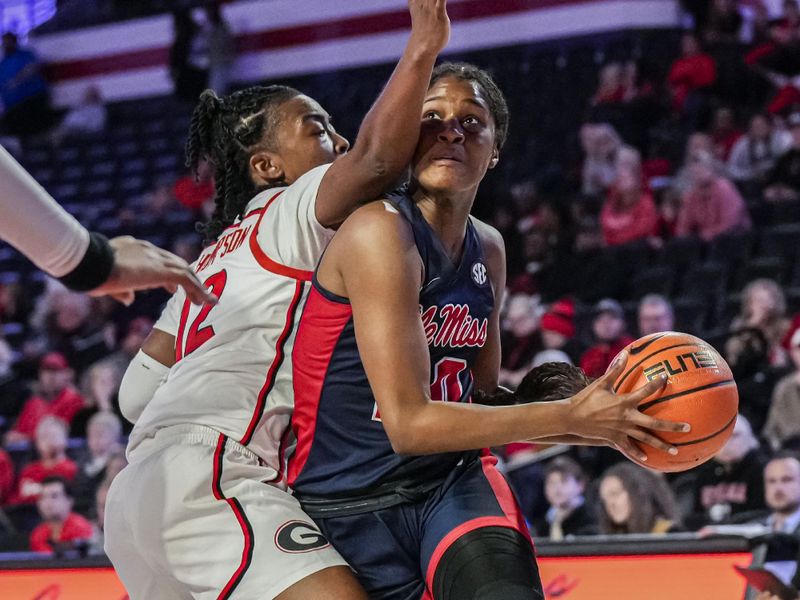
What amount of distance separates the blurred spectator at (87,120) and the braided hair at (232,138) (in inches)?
450

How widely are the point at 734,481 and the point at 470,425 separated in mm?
3568

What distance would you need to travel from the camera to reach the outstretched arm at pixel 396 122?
2582 mm

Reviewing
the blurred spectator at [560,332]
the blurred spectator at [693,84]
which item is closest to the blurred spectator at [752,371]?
the blurred spectator at [560,332]

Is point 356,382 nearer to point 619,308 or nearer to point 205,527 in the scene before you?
point 205,527

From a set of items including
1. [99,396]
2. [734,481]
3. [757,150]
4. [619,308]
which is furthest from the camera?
[757,150]

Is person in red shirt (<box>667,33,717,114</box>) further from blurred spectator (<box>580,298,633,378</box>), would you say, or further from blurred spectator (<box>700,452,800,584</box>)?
blurred spectator (<box>700,452,800,584</box>)

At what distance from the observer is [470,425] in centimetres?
250

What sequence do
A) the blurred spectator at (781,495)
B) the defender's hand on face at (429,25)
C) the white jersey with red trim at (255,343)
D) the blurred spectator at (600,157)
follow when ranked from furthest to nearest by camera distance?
the blurred spectator at (600,157) < the blurred spectator at (781,495) < the white jersey with red trim at (255,343) < the defender's hand on face at (429,25)

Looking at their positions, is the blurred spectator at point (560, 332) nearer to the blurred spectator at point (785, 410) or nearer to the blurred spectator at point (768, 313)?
the blurred spectator at point (768, 313)

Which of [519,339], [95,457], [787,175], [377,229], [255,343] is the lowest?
[95,457]

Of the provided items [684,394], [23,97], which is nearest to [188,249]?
[23,97]

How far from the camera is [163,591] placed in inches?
112

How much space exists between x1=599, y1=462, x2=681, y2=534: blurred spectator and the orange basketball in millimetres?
2957

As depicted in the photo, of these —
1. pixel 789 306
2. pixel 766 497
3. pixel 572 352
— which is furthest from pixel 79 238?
pixel 789 306
